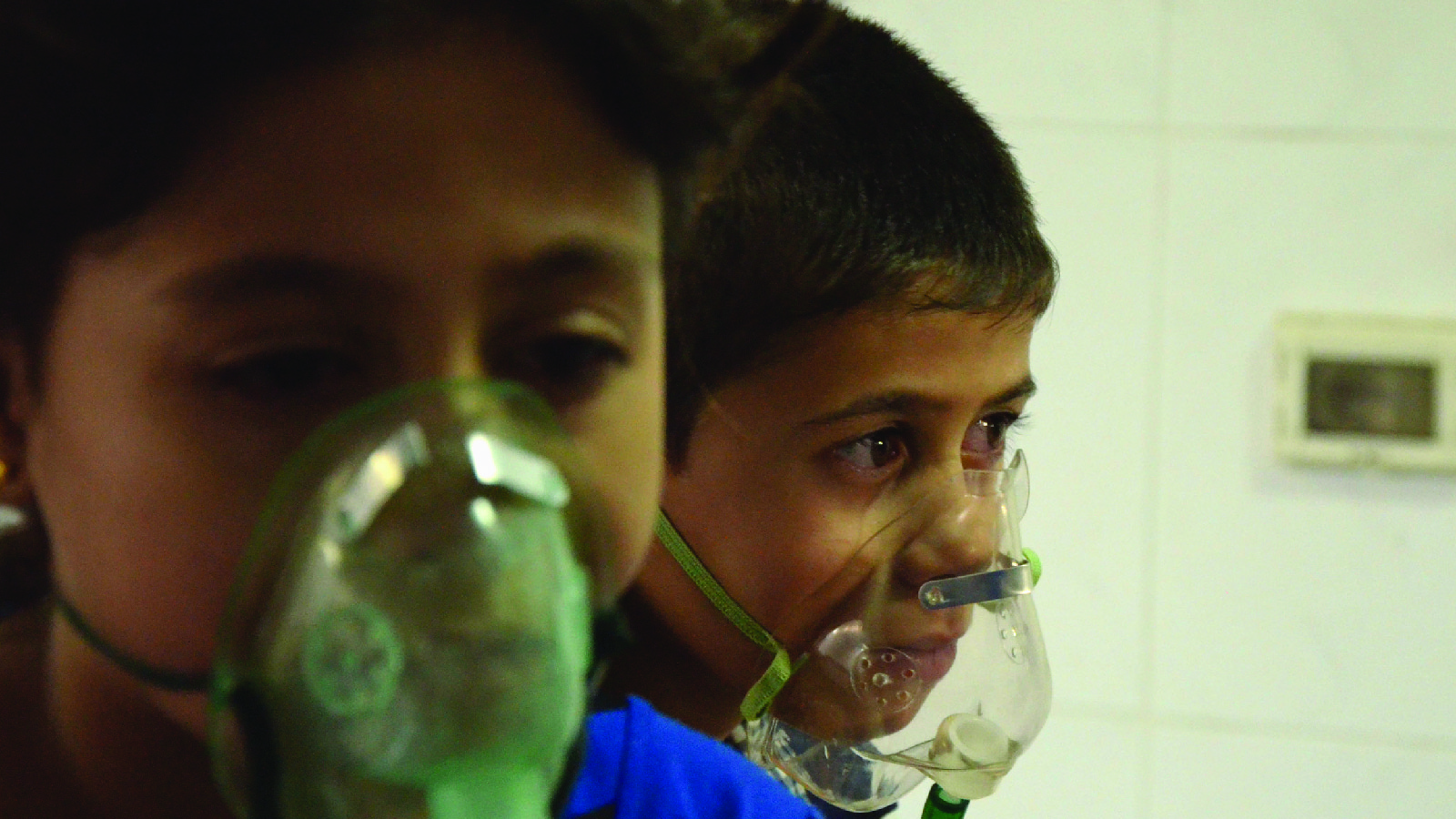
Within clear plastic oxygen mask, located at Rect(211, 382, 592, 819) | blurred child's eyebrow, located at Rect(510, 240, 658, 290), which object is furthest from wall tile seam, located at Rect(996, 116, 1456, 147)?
clear plastic oxygen mask, located at Rect(211, 382, 592, 819)

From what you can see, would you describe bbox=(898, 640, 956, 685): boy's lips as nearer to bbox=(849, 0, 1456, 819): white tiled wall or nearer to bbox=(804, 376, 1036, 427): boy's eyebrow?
bbox=(804, 376, 1036, 427): boy's eyebrow

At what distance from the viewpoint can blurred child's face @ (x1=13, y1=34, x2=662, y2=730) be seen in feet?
1.34

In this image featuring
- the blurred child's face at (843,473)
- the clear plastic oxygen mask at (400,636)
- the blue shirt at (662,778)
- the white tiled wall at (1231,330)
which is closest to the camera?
the clear plastic oxygen mask at (400,636)

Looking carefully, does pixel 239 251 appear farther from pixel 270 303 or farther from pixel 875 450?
pixel 875 450

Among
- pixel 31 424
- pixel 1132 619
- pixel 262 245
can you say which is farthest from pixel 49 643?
pixel 1132 619

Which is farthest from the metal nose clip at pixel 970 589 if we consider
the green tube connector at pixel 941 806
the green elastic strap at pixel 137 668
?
the green elastic strap at pixel 137 668

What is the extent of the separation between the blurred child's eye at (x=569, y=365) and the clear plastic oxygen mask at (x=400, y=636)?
5 cm

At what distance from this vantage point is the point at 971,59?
4.73ft

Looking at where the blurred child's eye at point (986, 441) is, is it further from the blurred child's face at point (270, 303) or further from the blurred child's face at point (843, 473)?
the blurred child's face at point (270, 303)

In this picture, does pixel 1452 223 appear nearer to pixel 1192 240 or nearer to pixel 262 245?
pixel 1192 240

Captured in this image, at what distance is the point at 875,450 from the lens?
2.62 ft

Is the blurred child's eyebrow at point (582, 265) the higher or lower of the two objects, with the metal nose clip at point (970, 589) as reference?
higher

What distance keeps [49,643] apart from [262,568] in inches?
6.9

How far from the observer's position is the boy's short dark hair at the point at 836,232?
76 cm
